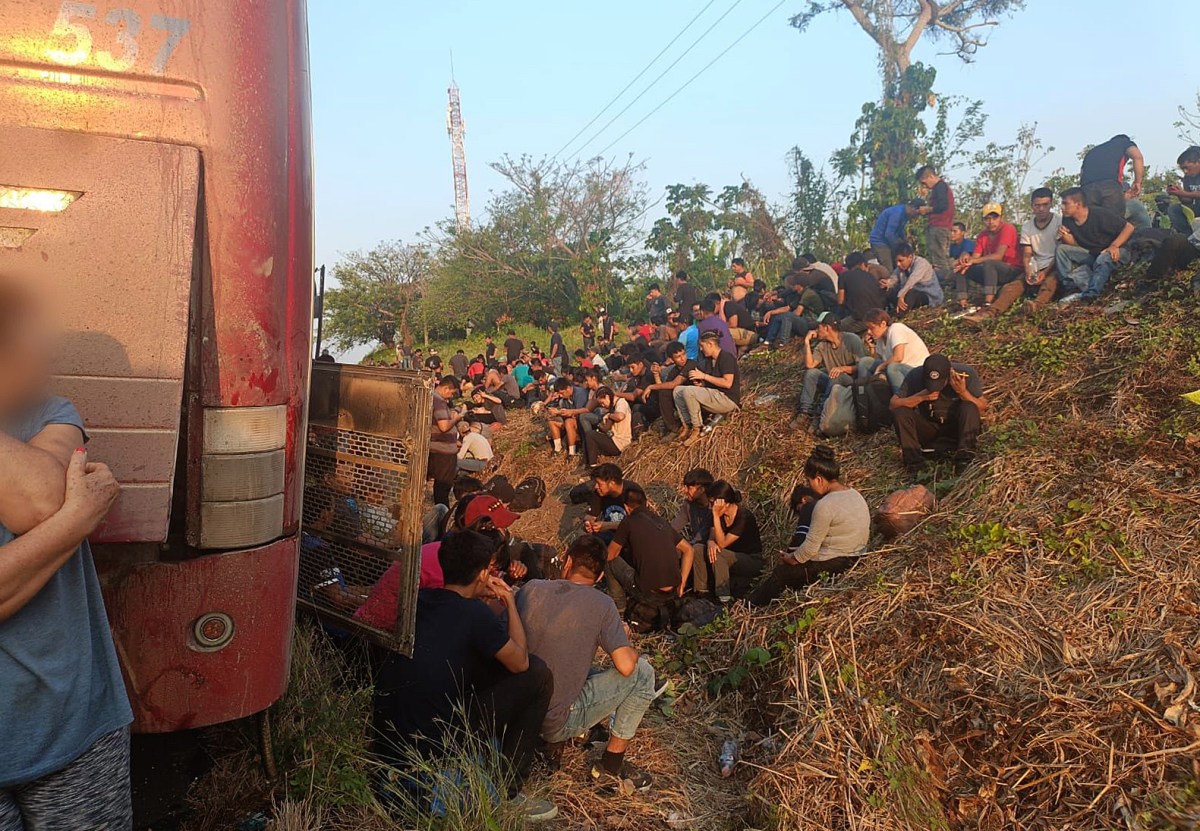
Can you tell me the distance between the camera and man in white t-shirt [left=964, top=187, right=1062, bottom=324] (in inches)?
382

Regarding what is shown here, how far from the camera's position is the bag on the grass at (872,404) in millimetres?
8336

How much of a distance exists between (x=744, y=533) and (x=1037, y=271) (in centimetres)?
527

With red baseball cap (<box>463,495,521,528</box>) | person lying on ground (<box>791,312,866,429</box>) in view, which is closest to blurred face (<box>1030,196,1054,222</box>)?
person lying on ground (<box>791,312,866,429</box>)

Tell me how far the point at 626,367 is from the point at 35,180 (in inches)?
486

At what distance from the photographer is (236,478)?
2.82 metres

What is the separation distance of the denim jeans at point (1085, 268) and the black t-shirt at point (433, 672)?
8.02 m

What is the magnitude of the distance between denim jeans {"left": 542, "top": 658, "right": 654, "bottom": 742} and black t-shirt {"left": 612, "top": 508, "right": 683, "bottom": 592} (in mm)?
2096

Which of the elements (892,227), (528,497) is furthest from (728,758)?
(892,227)

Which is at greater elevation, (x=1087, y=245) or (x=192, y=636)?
(x=1087, y=245)

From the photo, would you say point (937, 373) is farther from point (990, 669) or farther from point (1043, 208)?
point (1043, 208)

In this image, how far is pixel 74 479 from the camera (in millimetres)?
1938

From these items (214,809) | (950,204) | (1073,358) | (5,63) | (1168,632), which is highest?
(950,204)

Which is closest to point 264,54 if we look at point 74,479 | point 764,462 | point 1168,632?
point 74,479

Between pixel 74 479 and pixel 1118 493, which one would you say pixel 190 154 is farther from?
pixel 1118 493
